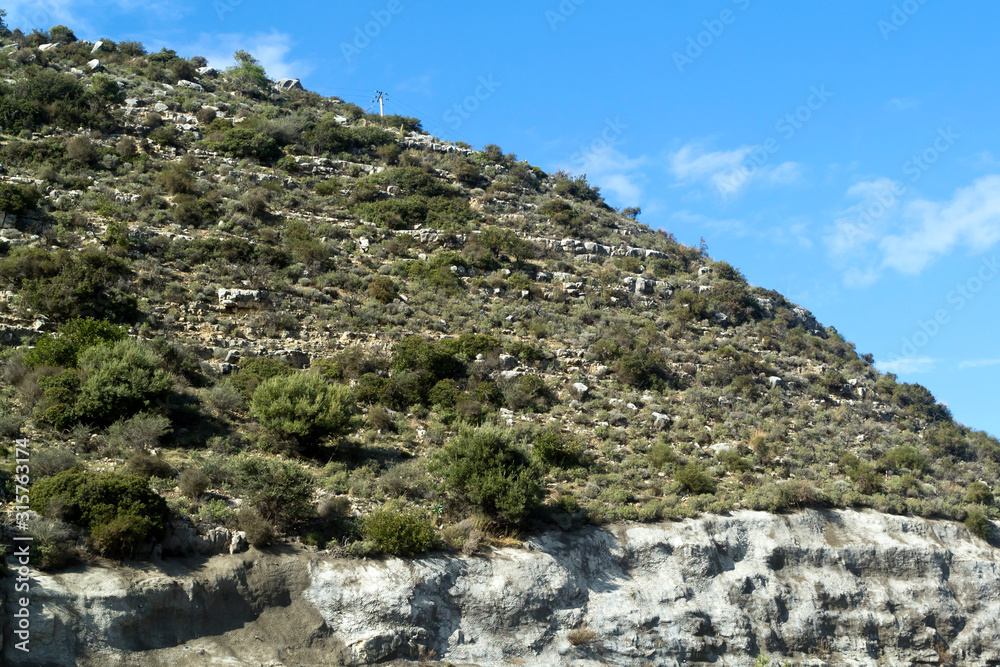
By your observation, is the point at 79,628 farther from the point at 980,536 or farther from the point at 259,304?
the point at 980,536

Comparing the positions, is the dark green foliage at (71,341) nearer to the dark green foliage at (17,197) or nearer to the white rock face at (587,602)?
the white rock face at (587,602)

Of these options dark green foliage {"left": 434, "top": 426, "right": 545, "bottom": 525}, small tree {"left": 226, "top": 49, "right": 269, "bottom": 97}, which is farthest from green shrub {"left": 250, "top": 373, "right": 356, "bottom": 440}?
small tree {"left": 226, "top": 49, "right": 269, "bottom": 97}

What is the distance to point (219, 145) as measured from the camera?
1665 inches

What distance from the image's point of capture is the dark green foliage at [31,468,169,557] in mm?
12539

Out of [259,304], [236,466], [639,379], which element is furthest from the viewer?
[639,379]

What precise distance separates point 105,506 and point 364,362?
11757 millimetres

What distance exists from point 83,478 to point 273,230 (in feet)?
71.5

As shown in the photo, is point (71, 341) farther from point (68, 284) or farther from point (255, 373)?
point (255, 373)

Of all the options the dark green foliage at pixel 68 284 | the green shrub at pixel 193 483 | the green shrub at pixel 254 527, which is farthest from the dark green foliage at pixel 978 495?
the dark green foliage at pixel 68 284

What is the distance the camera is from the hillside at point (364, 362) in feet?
53.1

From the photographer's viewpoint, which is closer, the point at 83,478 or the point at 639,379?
the point at 83,478

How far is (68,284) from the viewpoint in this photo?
21.6 meters

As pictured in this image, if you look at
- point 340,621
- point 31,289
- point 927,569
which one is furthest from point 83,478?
point 927,569

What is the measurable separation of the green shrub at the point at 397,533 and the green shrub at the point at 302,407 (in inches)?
137
